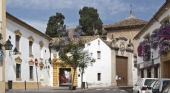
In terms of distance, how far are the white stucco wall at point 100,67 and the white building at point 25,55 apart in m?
5.18

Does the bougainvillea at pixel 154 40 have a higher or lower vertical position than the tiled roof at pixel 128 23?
lower

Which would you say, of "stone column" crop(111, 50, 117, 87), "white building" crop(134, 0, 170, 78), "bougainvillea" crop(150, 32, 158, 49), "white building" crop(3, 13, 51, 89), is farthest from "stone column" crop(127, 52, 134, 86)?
"bougainvillea" crop(150, 32, 158, 49)

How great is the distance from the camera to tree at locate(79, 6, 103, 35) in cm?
5812

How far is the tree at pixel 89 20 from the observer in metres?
58.1

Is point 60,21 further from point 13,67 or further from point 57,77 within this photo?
point 13,67

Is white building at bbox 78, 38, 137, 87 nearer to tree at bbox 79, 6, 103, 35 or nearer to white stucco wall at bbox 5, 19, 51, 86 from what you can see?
white stucco wall at bbox 5, 19, 51, 86

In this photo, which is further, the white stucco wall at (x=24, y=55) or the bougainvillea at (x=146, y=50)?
the white stucco wall at (x=24, y=55)

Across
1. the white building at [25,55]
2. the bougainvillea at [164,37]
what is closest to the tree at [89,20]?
the white building at [25,55]

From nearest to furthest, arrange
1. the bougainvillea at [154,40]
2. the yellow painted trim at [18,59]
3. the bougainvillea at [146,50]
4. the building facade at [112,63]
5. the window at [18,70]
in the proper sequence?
the bougainvillea at [154,40] → the bougainvillea at [146,50] → the yellow painted trim at [18,59] → the window at [18,70] → the building facade at [112,63]

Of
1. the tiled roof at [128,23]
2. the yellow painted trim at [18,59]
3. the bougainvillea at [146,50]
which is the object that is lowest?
the yellow painted trim at [18,59]

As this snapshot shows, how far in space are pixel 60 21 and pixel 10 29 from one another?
28.5 meters

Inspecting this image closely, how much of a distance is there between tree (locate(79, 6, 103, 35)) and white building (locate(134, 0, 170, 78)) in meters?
24.6

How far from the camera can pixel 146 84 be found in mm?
17703

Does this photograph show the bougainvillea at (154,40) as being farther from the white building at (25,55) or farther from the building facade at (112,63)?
the building facade at (112,63)
